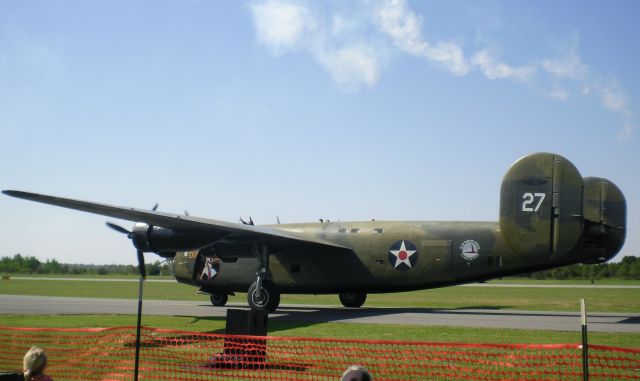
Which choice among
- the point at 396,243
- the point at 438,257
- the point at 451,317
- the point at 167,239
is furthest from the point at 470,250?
the point at 167,239

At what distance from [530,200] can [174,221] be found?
39.7ft

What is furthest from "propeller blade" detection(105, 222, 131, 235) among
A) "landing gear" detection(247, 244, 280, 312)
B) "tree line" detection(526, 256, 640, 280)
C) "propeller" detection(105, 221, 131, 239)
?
"tree line" detection(526, 256, 640, 280)

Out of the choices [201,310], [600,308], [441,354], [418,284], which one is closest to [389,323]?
[418,284]

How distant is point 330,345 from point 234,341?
9.89ft

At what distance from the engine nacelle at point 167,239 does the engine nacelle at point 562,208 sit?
10.8 m

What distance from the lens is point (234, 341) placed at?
41.5ft

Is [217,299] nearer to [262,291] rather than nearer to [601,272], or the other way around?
[262,291]

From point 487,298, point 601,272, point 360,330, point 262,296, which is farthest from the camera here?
point 601,272

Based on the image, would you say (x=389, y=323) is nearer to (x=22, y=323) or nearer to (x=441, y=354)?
(x=441, y=354)

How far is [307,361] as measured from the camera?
12.9 metres

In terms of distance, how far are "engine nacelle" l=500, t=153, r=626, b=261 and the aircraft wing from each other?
29.6 feet

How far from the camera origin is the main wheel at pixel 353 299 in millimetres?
28594

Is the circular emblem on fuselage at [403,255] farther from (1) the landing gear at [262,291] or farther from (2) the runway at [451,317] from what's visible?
(1) the landing gear at [262,291]

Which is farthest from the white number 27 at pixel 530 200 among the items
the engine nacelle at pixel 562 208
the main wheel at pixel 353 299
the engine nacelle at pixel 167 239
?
the engine nacelle at pixel 167 239
